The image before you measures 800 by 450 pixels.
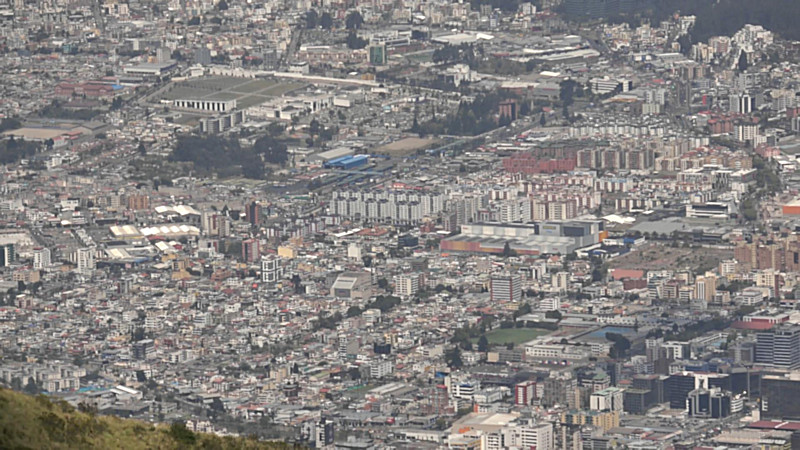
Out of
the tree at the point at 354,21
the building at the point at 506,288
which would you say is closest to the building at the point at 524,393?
the building at the point at 506,288

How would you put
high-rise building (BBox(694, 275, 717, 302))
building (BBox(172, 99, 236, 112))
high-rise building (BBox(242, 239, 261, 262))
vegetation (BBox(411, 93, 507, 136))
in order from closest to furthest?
high-rise building (BBox(694, 275, 717, 302)), high-rise building (BBox(242, 239, 261, 262)), vegetation (BBox(411, 93, 507, 136)), building (BBox(172, 99, 236, 112))

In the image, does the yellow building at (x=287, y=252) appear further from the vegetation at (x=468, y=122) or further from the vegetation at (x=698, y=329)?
the vegetation at (x=468, y=122)

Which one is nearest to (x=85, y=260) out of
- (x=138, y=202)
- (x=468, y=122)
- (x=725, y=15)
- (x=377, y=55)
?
(x=138, y=202)

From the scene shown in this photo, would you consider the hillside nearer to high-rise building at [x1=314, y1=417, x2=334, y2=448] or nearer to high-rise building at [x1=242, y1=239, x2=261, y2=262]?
high-rise building at [x1=314, y1=417, x2=334, y2=448]

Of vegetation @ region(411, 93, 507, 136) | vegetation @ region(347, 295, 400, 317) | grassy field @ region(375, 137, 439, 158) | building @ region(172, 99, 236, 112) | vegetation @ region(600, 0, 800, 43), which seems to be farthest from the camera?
vegetation @ region(600, 0, 800, 43)

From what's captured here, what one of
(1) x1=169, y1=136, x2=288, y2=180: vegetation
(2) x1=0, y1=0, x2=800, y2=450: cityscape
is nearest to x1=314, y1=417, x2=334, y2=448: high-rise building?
(2) x1=0, y1=0, x2=800, y2=450: cityscape

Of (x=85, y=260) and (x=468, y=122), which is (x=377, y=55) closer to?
(x=468, y=122)
